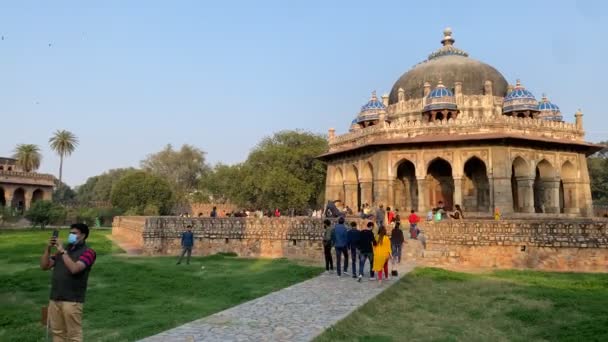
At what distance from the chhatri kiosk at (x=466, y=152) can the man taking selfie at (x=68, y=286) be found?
23.2 metres

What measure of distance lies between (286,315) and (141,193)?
44.2 metres

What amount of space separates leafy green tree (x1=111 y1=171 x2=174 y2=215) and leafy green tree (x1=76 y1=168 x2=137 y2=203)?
97.3 ft

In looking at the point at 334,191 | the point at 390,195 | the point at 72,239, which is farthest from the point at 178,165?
the point at 72,239

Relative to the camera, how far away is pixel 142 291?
1133 cm

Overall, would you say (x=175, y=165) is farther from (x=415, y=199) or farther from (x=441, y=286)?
(x=441, y=286)

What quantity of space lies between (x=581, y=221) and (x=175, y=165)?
59.7 metres

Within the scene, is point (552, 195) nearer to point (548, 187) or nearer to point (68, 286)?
point (548, 187)

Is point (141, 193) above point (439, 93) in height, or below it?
below

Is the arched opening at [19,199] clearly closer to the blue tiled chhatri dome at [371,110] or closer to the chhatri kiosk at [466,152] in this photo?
the chhatri kiosk at [466,152]

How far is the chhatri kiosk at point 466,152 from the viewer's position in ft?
87.6

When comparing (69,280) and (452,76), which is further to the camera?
(452,76)

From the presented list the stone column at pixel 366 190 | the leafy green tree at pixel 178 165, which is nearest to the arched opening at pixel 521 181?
the stone column at pixel 366 190

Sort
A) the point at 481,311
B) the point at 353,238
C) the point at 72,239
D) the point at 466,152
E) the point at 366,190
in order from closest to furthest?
the point at 72,239
the point at 481,311
the point at 353,238
the point at 466,152
the point at 366,190

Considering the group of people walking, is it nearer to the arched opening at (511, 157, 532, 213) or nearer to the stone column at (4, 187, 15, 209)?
the arched opening at (511, 157, 532, 213)
